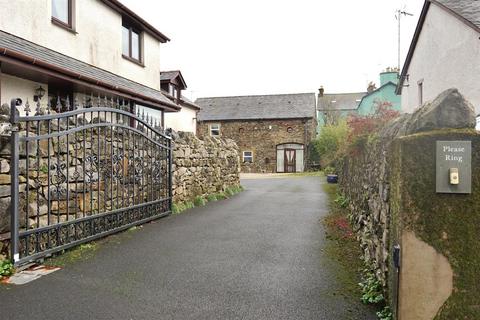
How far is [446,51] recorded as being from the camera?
552 inches

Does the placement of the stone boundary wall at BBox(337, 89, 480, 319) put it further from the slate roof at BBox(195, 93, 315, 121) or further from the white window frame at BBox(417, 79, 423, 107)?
the slate roof at BBox(195, 93, 315, 121)

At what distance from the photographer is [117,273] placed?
13.9 feet

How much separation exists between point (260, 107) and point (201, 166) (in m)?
25.5

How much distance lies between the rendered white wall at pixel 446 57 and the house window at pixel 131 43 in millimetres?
10656

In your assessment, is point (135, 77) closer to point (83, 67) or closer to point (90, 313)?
point (83, 67)

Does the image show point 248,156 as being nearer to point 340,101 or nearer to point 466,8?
point 466,8

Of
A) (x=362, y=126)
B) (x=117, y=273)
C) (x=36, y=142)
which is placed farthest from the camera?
(x=362, y=126)

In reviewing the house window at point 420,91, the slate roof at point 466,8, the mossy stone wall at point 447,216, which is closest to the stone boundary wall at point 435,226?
the mossy stone wall at point 447,216

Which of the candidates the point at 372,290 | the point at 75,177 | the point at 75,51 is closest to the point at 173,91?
the point at 75,51

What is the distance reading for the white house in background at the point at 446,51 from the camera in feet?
38.6

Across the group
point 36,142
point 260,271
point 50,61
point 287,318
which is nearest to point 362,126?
point 260,271

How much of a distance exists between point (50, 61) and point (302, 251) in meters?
7.33

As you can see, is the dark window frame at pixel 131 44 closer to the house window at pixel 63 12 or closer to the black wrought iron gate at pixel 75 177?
the house window at pixel 63 12

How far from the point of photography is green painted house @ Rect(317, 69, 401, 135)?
30406 millimetres
